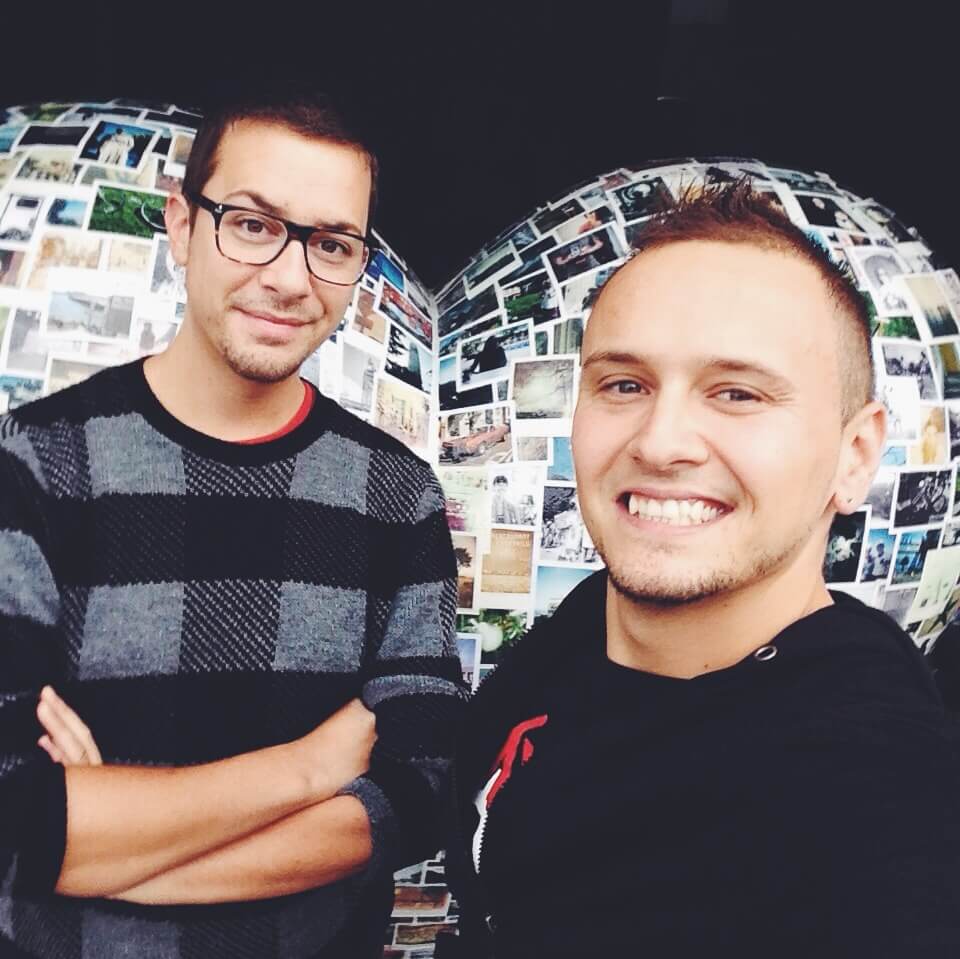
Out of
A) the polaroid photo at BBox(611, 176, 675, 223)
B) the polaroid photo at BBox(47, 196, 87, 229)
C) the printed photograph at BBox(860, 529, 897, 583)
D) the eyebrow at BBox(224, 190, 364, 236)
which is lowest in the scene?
the printed photograph at BBox(860, 529, 897, 583)

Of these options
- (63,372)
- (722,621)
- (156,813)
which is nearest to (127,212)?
(63,372)

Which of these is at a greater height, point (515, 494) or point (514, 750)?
point (515, 494)

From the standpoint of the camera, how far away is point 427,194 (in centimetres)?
124

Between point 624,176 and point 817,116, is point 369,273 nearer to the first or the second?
point 624,176

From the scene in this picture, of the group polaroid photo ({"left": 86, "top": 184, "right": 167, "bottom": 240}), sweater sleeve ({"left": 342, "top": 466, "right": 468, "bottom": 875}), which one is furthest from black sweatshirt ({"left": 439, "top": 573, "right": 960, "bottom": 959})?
polaroid photo ({"left": 86, "top": 184, "right": 167, "bottom": 240})

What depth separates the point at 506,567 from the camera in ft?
3.19

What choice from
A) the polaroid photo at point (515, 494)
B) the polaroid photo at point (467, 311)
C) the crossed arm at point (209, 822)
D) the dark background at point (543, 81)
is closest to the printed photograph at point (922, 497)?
the dark background at point (543, 81)

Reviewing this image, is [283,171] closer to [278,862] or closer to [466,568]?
[466,568]

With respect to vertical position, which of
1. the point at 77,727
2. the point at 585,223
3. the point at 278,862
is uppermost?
the point at 585,223

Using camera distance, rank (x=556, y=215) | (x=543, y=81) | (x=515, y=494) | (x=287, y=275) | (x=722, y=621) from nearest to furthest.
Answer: (x=722, y=621)
(x=287, y=275)
(x=515, y=494)
(x=556, y=215)
(x=543, y=81)

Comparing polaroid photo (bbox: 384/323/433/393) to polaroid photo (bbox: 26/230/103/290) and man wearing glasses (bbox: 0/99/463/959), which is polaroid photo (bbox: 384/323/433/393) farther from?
polaroid photo (bbox: 26/230/103/290)

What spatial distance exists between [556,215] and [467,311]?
16 cm

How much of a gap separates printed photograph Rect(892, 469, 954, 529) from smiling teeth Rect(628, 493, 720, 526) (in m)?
0.50

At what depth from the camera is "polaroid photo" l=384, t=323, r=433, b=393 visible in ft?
3.26
